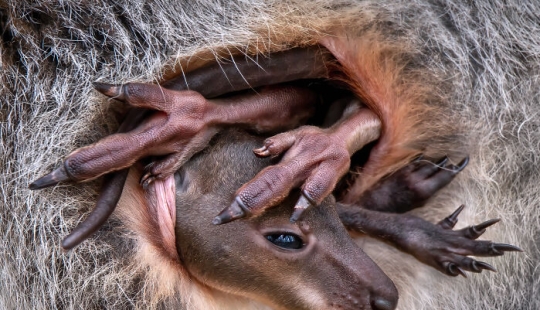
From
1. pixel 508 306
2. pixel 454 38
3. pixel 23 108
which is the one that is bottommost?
pixel 508 306

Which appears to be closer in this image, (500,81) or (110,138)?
(110,138)

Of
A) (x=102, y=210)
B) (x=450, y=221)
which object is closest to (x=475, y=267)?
(x=450, y=221)

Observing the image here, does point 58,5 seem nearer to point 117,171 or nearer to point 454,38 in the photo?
point 117,171

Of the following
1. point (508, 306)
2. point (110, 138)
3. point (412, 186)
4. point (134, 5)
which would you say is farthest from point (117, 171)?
point (508, 306)

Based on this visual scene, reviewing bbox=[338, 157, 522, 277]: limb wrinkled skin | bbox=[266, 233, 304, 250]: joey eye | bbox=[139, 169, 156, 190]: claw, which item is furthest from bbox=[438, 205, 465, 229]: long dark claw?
bbox=[139, 169, 156, 190]: claw

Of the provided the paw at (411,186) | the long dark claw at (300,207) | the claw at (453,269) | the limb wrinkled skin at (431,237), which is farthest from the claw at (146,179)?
the claw at (453,269)

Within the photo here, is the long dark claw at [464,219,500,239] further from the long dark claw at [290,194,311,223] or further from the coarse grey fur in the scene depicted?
the long dark claw at [290,194,311,223]

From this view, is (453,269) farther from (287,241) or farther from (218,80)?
(218,80)
